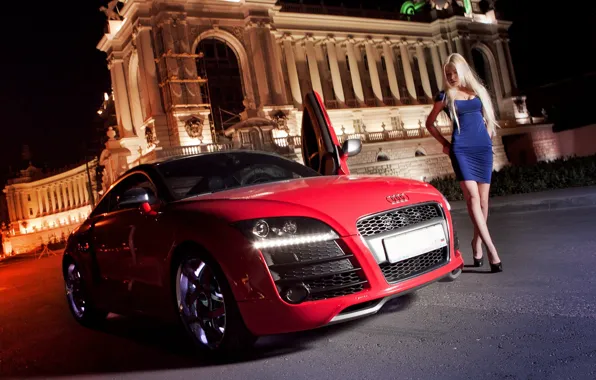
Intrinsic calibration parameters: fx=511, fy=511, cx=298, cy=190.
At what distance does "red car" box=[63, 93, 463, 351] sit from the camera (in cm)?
301

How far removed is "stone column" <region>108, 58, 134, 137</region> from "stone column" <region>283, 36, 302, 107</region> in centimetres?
1523

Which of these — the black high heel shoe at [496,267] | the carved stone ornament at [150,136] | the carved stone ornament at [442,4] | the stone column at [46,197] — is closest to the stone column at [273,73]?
the carved stone ornament at [150,136]

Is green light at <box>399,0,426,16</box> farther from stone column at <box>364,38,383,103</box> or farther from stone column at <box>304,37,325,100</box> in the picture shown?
stone column at <box>304,37,325,100</box>

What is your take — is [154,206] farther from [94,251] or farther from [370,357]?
[370,357]

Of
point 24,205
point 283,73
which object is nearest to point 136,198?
point 283,73

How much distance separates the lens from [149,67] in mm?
38469

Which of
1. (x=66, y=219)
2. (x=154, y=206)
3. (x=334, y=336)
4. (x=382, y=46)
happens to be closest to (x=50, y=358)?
(x=154, y=206)

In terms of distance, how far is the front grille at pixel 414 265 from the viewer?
10.5 feet

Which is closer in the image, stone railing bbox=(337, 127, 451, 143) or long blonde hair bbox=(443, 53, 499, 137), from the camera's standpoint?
long blonde hair bbox=(443, 53, 499, 137)

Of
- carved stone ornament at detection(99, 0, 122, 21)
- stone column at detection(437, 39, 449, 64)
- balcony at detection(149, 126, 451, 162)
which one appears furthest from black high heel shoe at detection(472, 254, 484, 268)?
stone column at detection(437, 39, 449, 64)

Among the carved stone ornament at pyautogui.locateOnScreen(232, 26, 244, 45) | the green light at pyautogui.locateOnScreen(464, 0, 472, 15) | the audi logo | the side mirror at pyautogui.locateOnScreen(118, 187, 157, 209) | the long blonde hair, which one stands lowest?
the audi logo

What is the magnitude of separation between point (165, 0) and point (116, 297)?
3816cm

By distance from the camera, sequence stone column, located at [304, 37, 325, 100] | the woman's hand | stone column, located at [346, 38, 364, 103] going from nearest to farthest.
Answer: the woman's hand → stone column, located at [304, 37, 325, 100] → stone column, located at [346, 38, 364, 103]

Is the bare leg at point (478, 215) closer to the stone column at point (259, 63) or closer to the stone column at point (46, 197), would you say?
the stone column at point (259, 63)
